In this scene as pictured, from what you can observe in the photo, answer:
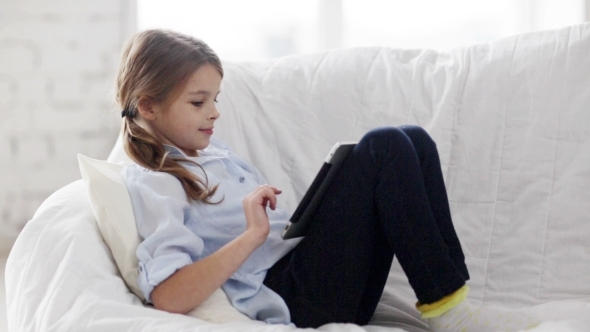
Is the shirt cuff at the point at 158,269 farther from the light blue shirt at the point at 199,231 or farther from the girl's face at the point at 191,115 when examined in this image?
the girl's face at the point at 191,115

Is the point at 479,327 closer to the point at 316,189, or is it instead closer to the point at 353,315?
the point at 353,315

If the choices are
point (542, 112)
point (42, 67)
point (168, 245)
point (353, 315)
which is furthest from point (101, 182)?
point (42, 67)

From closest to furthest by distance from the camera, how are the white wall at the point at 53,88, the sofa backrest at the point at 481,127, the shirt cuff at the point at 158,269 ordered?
the shirt cuff at the point at 158,269, the sofa backrest at the point at 481,127, the white wall at the point at 53,88

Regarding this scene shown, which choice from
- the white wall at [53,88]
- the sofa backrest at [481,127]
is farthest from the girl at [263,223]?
the white wall at [53,88]

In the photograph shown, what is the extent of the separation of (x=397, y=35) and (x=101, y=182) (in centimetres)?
172

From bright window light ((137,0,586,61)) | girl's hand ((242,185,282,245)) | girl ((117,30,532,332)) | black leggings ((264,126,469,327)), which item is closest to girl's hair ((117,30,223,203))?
girl ((117,30,532,332))

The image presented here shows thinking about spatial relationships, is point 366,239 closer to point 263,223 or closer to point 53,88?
point 263,223

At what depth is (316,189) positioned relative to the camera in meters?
1.11

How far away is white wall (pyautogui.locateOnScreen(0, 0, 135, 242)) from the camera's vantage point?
95.4 inches

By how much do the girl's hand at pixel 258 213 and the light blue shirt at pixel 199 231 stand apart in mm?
90

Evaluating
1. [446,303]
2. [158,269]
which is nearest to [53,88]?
[158,269]

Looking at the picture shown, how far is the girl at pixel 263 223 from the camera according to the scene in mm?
1056

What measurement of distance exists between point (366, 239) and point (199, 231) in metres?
0.29

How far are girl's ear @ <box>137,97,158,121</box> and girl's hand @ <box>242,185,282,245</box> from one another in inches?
10.3
